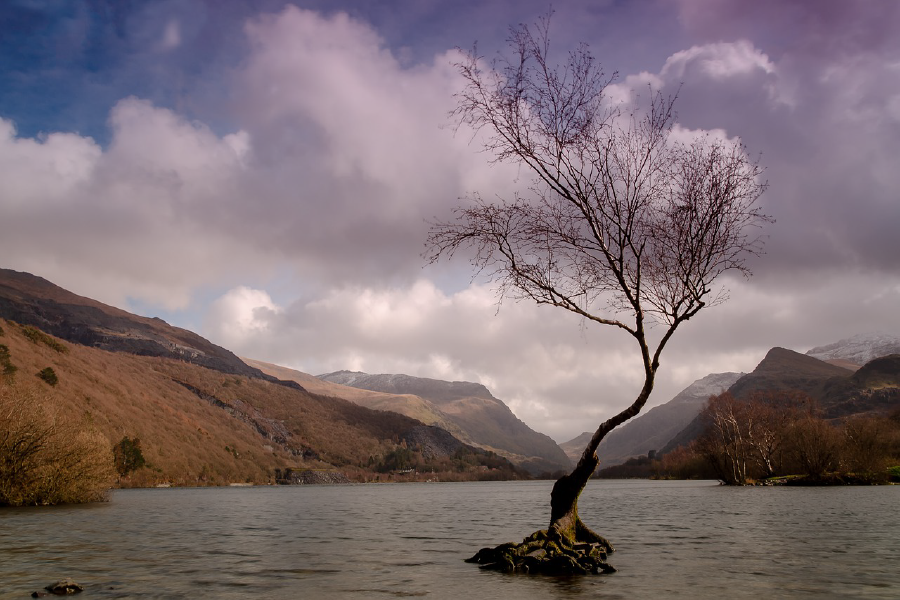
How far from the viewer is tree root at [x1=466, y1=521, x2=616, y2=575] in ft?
62.9

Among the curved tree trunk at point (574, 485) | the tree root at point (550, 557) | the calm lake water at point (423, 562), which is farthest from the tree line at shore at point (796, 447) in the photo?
the tree root at point (550, 557)

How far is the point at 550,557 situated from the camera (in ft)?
63.6

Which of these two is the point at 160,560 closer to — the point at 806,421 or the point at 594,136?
the point at 594,136

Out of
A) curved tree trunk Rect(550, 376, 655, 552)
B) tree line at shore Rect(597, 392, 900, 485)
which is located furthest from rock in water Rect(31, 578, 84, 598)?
tree line at shore Rect(597, 392, 900, 485)

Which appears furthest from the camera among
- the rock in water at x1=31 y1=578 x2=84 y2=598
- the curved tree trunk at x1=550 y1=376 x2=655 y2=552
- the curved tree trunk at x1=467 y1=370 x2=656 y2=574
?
the curved tree trunk at x1=550 y1=376 x2=655 y2=552

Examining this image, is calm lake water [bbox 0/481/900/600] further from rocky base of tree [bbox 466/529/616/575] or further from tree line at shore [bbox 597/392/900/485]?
tree line at shore [bbox 597/392/900/485]

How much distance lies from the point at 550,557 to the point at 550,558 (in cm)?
3

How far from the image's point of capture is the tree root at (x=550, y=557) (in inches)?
755

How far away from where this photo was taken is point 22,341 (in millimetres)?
178875

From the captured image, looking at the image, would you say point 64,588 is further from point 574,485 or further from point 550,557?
point 574,485

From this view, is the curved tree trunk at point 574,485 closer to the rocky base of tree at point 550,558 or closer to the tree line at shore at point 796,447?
the rocky base of tree at point 550,558

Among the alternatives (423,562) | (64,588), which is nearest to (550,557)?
(423,562)

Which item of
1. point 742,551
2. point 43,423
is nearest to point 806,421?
point 742,551

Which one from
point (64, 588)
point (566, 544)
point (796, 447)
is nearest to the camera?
point (64, 588)
